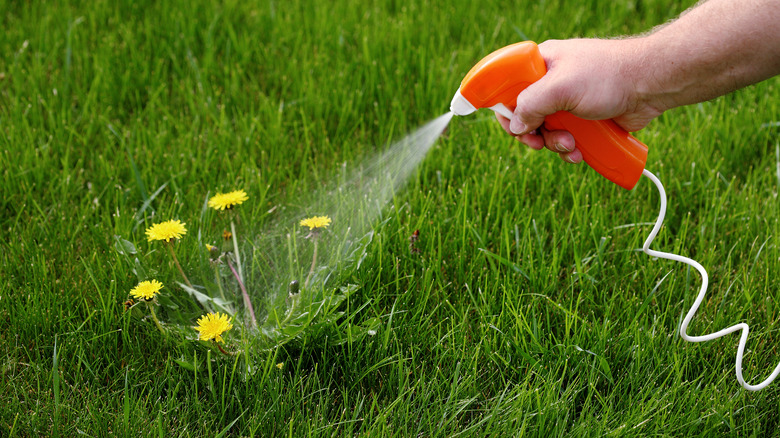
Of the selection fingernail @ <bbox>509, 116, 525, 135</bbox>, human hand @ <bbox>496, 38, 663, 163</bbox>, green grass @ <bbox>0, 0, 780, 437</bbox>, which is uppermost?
human hand @ <bbox>496, 38, 663, 163</bbox>

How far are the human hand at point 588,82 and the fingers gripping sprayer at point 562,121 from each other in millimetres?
38

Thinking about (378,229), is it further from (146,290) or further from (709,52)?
(709,52)

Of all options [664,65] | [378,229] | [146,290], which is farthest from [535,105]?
[146,290]

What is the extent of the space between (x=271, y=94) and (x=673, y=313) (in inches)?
62.5

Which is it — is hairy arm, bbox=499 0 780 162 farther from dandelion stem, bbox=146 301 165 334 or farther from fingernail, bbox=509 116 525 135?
dandelion stem, bbox=146 301 165 334

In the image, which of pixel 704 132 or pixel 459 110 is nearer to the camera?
pixel 459 110

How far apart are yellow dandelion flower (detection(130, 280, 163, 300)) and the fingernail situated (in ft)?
2.94

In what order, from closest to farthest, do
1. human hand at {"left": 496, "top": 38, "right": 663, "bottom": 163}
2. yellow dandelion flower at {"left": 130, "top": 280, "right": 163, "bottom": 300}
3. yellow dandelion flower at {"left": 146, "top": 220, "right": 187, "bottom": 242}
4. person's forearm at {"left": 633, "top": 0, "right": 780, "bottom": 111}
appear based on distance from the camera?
person's forearm at {"left": 633, "top": 0, "right": 780, "bottom": 111}
human hand at {"left": 496, "top": 38, "right": 663, "bottom": 163}
yellow dandelion flower at {"left": 130, "top": 280, "right": 163, "bottom": 300}
yellow dandelion flower at {"left": 146, "top": 220, "right": 187, "bottom": 242}

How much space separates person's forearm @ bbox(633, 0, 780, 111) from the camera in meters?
1.35

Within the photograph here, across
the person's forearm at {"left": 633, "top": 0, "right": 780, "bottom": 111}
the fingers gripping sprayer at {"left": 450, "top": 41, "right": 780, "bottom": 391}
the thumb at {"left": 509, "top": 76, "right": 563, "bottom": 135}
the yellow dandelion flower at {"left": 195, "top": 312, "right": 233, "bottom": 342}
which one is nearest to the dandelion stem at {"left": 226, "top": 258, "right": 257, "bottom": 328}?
the yellow dandelion flower at {"left": 195, "top": 312, "right": 233, "bottom": 342}

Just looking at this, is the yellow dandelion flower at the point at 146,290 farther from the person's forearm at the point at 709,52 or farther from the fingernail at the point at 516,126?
the person's forearm at the point at 709,52

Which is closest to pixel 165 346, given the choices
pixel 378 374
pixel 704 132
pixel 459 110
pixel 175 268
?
pixel 175 268

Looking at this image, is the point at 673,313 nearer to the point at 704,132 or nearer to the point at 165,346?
the point at 704,132

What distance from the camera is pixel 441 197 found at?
212 centimetres
